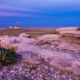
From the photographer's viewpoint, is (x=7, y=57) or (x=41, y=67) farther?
(x=7, y=57)

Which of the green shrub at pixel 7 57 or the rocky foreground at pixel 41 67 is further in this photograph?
the green shrub at pixel 7 57

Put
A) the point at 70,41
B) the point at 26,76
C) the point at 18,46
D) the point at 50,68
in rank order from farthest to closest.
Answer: the point at 70,41
the point at 18,46
the point at 50,68
the point at 26,76

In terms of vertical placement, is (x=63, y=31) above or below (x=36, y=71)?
above

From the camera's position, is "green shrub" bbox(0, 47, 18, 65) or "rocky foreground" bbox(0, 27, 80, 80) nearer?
"rocky foreground" bbox(0, 27, 80, 80)

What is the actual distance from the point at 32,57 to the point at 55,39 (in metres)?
4.78

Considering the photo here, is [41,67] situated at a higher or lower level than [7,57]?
lower

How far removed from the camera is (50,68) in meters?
12.0

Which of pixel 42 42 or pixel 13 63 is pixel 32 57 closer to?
pixel 13 63

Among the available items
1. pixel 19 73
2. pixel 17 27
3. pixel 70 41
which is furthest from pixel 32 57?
pixel 17 27

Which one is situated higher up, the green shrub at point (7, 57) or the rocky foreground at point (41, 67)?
the green shrub at point (7, 57)

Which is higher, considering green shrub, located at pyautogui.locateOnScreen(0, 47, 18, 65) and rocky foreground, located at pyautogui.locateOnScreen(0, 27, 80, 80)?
green shrub, located at pyautogui.locateOnScreen(0, 47, 18, 65)

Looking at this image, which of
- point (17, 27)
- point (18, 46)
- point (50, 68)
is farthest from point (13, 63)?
point (17, 27)

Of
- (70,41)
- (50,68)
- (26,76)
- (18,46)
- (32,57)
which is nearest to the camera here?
(26,76)

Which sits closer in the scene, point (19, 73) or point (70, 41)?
point (19, 73)
